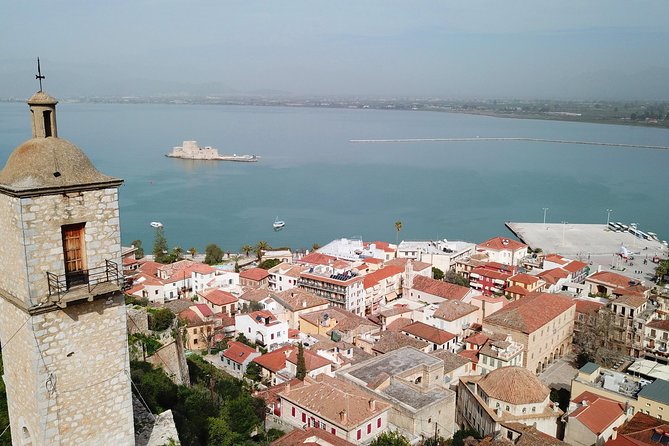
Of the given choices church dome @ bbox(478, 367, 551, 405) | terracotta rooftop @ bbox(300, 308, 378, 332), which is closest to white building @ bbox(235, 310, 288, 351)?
terracotta rooftop @ bbox(300, 308, 378, 332)

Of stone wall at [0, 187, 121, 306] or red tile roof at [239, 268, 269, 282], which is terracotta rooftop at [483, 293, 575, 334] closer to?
red tile roof at [239, 268, 269, 282]

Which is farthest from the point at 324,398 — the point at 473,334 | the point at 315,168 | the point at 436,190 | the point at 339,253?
the point at 315,168

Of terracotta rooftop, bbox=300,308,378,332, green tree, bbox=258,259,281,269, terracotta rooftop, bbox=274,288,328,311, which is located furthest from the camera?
Answer: green tree, bbox=258,259,281,269

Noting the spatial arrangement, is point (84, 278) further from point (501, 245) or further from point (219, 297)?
point (501, 245)

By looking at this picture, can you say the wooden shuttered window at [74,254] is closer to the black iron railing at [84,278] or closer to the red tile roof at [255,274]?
the black iron railing at [84,278]

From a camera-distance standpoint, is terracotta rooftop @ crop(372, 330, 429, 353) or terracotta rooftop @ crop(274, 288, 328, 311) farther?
terracotta rooftop @ crop(274, 288, 328, 311)

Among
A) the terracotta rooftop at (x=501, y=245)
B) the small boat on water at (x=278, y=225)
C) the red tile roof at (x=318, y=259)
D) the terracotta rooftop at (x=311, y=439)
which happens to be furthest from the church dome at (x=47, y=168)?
the small boat on water at (x=278, y=225)

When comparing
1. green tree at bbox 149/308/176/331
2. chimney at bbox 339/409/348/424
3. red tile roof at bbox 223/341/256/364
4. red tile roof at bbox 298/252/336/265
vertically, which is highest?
green tree at bbox 149/308/176/331

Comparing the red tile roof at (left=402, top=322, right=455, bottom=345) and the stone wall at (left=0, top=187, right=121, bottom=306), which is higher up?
the stone wall at (left=0, top=187, right=121, bottom=306)
